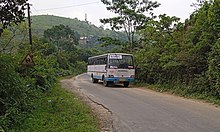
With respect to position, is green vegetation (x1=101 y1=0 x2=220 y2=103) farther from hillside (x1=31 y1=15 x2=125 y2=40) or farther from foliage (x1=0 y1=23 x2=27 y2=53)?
hillside (x1=31 y1=15 x2=125 y2=40)

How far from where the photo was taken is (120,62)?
90.6ft

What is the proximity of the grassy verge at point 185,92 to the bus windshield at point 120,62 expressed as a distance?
9.33ft

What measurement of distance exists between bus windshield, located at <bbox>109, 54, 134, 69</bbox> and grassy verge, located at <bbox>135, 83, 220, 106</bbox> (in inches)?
112

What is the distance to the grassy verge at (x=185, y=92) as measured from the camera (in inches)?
618

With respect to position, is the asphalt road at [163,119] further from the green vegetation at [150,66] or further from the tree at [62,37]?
the tree at [62,37]

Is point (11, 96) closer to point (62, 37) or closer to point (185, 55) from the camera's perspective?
point (185, 55)

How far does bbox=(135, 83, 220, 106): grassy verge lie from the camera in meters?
15.7

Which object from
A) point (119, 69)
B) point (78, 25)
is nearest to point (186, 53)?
point (119, 69)

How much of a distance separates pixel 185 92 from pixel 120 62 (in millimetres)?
9681

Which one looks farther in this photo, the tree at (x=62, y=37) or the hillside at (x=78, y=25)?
the hillside at (x=78, y=25)

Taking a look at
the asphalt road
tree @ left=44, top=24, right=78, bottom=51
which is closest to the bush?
the asphalt road

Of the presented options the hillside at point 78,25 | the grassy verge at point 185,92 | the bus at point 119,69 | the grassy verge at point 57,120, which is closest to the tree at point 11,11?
the grassy verge at point 57,120

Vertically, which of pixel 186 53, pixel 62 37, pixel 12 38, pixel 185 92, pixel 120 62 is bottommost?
pixel 185 92

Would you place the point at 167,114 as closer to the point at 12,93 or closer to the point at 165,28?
the point at 12,93
